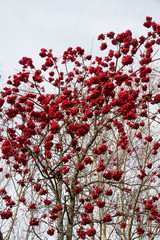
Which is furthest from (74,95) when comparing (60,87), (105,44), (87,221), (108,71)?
(87,221)

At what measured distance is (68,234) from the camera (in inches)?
161

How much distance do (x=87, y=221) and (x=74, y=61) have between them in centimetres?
401

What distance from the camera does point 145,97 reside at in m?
4.60

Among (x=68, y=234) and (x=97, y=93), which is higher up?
(x=97, y=93)

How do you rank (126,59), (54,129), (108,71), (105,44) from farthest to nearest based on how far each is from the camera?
(105,44) → (108,71) → (126,59) → (54,129)

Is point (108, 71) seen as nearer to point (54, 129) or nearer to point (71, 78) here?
point (71, 78)

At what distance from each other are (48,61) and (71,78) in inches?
32.2

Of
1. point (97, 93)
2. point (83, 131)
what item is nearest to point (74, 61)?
point (97, 93)

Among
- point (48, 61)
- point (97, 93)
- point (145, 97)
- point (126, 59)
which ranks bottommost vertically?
point (97, 93)

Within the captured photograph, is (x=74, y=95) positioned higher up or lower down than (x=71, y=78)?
lower down

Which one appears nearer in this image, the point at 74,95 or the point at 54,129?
the point at 54,129

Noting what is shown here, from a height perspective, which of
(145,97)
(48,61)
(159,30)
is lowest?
(145,97)

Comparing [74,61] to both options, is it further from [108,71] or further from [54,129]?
[54,129]

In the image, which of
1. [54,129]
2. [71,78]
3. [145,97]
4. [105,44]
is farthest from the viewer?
[71,78]
